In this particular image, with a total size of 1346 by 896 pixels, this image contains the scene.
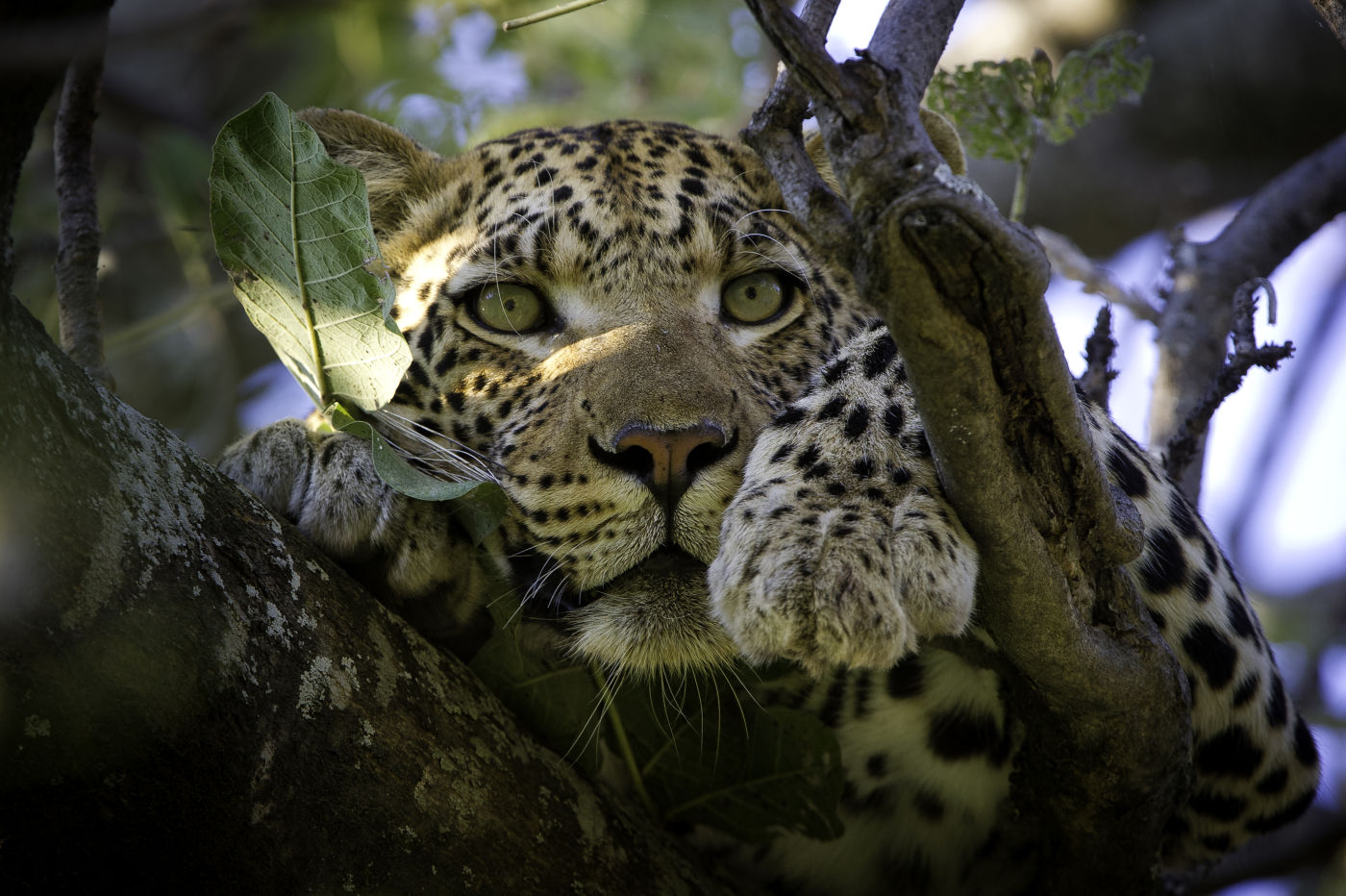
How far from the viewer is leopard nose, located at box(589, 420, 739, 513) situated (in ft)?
8.90

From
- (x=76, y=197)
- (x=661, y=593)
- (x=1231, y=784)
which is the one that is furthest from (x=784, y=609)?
(x=76, y=197)

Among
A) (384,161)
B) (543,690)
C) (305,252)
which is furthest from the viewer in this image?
(384,161)

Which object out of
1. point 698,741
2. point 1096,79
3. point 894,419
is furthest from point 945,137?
point 698,741

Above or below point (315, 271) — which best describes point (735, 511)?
below

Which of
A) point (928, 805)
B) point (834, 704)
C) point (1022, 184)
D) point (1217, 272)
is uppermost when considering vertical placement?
point (1022, 184)

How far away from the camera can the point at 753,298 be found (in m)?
3.61

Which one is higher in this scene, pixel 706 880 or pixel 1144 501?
pixel 1144 501

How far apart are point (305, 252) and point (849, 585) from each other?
4.31ft

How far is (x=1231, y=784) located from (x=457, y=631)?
1.86 metres

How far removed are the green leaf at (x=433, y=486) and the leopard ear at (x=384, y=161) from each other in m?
1.49

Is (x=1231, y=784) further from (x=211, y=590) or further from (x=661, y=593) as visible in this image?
(x=211, y=590)

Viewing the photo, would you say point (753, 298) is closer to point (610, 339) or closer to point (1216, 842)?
point (610, 339)

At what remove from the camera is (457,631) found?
9.05 ft

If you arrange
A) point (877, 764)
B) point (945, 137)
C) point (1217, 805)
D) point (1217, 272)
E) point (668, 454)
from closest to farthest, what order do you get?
point (668, 454) < point (1217, 805) < point (877, 764) < point (945, 137) < point (1217, 272)
